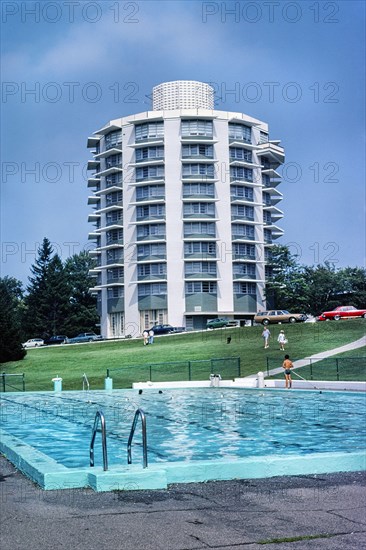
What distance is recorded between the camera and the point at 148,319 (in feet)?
310

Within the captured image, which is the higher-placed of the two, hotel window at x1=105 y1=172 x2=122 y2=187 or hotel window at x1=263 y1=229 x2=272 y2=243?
hotel window at x1=105 y1=172 x2=122 y2=187

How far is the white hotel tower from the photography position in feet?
308

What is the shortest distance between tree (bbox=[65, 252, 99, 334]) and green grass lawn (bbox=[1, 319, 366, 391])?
121 ft

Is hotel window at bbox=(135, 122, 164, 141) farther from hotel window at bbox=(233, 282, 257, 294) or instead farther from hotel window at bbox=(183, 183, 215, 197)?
hotel window at bbox=(233, 282, 257, 294)

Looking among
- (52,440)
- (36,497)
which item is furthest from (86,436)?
(36,497)

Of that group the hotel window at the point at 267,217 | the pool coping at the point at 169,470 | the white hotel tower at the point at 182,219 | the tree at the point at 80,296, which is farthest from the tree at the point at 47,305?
the pool coping at the point at 169,470

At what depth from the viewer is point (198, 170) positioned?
95938mm

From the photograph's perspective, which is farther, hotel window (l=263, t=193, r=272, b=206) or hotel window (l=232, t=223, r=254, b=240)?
hotel window (l=263, t=193, r=272, b=206)

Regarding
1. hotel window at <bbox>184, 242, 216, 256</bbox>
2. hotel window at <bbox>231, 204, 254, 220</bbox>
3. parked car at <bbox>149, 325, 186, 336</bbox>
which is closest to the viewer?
parked car at <bbox>149, 325, 186, 336</bbox>

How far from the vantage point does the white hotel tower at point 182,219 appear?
308ft

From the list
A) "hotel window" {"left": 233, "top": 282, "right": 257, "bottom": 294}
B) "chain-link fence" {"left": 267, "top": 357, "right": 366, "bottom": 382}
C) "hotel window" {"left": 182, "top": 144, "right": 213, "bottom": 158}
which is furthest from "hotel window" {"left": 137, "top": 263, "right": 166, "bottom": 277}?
"chain-link fence" {"left": 267, "top": 357, "right": 366, "bottom": 382}

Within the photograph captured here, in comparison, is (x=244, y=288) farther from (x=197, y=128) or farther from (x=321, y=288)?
(x=197, y=128)

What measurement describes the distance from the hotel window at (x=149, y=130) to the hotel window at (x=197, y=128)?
125 inches

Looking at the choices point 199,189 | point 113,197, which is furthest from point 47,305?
point 199,189
